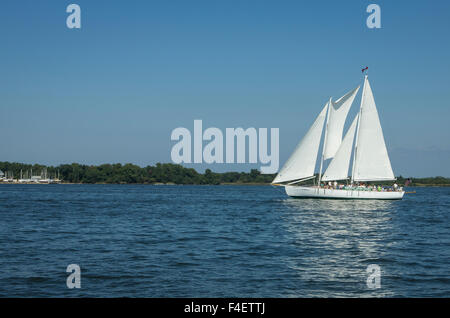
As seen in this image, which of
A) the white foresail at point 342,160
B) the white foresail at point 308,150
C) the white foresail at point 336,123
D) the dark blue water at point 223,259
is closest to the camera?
the dark blue water at point 223,259

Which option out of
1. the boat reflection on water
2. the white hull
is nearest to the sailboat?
the white hull

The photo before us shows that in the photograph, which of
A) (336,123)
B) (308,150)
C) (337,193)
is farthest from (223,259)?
(336,123)

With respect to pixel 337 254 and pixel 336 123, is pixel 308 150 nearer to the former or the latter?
pixel 336 123

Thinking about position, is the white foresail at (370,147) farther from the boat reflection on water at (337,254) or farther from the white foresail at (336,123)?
the boat reflection on water at (337,254)

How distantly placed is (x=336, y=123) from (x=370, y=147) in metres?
6.44

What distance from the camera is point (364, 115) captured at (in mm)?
70938

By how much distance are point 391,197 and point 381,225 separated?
125 feet

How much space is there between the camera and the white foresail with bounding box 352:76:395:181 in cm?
7069

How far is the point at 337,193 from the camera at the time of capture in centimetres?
6988

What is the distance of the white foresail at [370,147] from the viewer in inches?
2783

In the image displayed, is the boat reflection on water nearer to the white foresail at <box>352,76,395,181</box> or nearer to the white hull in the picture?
the white hull

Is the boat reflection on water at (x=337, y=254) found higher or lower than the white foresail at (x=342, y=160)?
lower

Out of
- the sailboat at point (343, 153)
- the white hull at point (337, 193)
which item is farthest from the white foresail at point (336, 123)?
the white hull at point (337, 193)

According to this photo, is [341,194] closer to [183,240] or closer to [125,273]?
[183,240]
